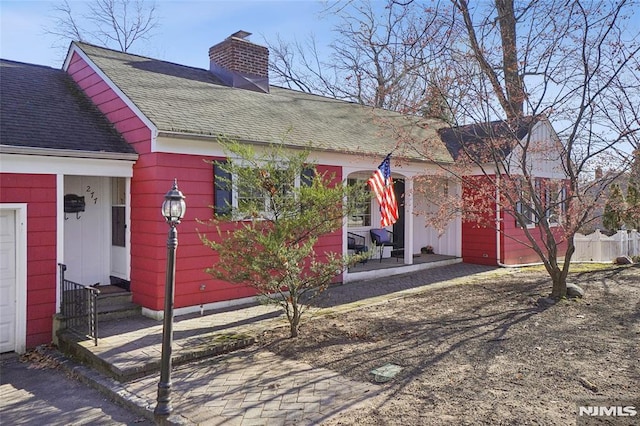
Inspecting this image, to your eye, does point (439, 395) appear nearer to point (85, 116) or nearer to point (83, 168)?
point (83, 168)

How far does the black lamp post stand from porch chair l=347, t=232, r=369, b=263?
726 cm

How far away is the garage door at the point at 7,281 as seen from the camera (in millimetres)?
6699

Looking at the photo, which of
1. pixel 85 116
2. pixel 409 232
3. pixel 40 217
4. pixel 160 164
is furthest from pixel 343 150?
pixel 40 217

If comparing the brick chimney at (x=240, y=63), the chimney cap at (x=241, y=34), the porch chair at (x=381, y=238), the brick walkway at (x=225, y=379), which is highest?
the chimney cap at (x=241, y=34)

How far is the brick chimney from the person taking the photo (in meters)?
11.7

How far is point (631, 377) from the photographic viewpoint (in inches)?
183

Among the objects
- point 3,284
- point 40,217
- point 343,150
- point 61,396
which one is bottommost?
point 61,396

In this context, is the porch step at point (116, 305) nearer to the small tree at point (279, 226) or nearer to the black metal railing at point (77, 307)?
the black metal railing at point (77, 307)

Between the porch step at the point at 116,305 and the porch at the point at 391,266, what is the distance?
464 centimetres

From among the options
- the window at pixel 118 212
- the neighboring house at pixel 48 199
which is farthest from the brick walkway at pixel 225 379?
the window at pixel 118 212

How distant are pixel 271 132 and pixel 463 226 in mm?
7138

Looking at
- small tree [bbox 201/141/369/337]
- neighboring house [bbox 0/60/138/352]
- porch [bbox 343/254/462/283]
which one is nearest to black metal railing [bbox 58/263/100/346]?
neighboring house [bbox 0/60/138/352]

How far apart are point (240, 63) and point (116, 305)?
693 cm

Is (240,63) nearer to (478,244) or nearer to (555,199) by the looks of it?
(555,199)
